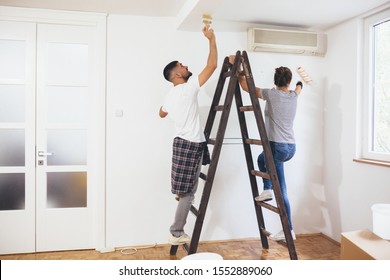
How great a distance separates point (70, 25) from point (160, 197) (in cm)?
179

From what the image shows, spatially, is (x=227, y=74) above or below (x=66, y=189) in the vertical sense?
above

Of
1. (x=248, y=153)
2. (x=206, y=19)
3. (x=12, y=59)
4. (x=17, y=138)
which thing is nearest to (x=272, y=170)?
(x=248, y=153)

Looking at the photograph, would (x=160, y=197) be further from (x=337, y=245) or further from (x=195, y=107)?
(x=337, y=245)

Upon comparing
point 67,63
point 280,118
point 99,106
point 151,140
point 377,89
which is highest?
point 67,63

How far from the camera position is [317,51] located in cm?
349

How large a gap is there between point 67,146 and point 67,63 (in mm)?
765

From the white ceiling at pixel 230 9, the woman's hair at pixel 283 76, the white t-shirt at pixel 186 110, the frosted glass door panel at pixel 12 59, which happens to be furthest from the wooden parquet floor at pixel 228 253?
the white ceiling at pixel 230 9

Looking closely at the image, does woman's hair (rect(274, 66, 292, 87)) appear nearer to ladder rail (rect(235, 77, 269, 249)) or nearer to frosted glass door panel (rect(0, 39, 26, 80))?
ladder rail (rect(235, 77, 269, 249))

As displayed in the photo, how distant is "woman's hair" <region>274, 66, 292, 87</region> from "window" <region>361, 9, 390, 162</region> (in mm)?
843

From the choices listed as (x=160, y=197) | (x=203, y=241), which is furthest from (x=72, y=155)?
(x=203, y=241)

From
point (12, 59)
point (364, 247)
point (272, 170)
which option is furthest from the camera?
point (12, 59)

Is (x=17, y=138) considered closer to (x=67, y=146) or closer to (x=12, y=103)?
(x=12, y=103)

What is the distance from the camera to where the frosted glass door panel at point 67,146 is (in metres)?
3.13

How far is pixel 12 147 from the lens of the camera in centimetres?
306
